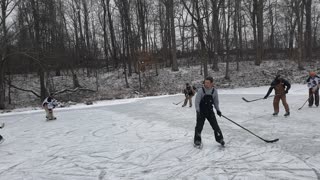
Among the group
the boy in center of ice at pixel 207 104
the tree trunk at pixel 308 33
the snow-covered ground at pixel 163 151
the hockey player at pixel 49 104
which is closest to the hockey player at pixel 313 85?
the snow-covered ground at pixel 163 151

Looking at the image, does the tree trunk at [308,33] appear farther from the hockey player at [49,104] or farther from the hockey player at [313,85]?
the hockey player at [49,104]

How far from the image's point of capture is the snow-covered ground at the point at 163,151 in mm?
6684

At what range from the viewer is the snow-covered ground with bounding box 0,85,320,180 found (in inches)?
263

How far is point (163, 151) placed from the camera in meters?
8.48

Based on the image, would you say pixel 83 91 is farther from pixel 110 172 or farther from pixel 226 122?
pixel 110 172

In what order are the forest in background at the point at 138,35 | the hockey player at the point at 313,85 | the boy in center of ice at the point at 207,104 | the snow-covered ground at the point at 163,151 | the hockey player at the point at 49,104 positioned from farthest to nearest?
1. the forest in background at the point at 138,35
2. the hockey player at the point at 49,104
3. the hockey player at the point at 313,85
4. the boy in center of ice at the point at 207,104
5. the snow-covered ground at the point at 163,151

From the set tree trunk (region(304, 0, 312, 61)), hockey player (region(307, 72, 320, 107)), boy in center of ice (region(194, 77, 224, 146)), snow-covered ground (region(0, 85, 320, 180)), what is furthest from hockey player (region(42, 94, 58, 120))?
tree trunk (region(304, 0, 312, 61))

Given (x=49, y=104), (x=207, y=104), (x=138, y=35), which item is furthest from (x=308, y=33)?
(x=207, y=104)

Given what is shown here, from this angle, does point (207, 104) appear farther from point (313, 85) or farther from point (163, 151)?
point (313, 85)

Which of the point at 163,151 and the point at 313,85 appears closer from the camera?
the point at 163,151

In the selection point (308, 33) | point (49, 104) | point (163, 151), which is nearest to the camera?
point (163, 151)

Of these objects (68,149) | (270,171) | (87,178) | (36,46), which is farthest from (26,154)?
(36,46)

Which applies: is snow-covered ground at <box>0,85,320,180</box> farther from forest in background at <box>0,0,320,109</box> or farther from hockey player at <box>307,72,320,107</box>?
forest in background at <box>0,0,320,109</box>

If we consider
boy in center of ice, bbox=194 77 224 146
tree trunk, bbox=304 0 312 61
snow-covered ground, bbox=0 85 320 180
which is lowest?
snow-covered ground, bbox=0 85 320 180
